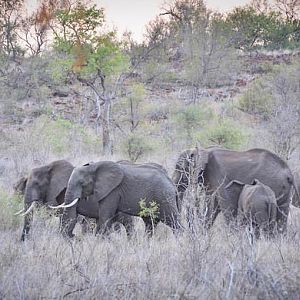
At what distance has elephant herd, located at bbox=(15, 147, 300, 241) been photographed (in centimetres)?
948

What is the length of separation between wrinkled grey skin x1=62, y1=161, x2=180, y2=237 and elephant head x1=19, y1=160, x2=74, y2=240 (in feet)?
1.57

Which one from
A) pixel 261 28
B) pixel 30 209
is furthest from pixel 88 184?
pixel 261 28

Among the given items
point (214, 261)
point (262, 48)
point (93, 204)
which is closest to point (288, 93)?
point (262, 48)

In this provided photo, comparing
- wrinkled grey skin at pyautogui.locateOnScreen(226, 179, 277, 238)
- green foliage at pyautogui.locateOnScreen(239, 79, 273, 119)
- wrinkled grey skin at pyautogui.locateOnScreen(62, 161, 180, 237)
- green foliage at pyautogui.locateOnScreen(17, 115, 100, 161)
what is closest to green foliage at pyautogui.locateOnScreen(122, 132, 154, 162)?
green foliage at pyautogui.locateOnScreen(17, 115, 100, 161)

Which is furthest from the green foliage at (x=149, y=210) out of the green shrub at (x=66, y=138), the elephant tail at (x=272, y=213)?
the green shrub at (x=66, y=138)

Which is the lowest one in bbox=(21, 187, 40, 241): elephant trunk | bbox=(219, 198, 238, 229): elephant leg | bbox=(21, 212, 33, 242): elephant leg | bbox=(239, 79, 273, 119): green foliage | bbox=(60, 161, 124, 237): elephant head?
bbox=(239, 79, 273, 119): green foliage

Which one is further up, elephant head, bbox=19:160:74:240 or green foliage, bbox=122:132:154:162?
elephant head, bbox=19:160:74:240

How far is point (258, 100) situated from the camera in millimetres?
30344

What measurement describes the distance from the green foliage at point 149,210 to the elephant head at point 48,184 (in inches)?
51.7

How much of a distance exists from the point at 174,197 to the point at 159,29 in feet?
102

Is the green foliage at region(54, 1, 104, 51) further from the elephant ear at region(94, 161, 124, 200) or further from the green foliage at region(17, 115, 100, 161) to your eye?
the elephant ear at region(94, 161, 124, 200)

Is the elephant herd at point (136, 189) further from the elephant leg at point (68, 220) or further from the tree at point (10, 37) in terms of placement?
the tree at point (10, 37)

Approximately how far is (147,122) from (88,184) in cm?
1763

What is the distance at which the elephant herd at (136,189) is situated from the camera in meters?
9.48
